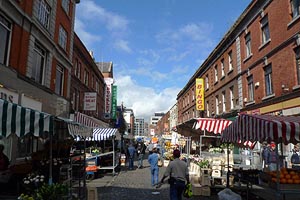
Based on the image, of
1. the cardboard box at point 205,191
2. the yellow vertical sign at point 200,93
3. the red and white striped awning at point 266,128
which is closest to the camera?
the red and white striped awning at point 266,128

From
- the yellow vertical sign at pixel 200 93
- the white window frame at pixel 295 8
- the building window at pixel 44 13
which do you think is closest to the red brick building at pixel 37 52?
the building window at pixel 44 13

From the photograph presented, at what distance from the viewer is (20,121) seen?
5.52 metres

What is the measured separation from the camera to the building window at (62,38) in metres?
19.9

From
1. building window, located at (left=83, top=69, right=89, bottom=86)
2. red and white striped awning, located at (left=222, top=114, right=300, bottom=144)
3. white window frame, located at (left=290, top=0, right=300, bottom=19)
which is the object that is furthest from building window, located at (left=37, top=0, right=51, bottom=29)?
white window frame, located at (left=290, top=0, right=300, bottom=19)

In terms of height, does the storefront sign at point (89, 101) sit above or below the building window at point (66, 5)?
below

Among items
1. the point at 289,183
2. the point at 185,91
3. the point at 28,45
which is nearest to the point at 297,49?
the point at 289,183

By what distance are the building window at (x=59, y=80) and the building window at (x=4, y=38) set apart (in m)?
6.61

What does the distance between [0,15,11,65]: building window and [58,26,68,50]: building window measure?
6551 millimetres

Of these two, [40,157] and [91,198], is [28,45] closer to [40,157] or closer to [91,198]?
[40,157]

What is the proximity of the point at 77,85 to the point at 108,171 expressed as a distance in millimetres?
10759

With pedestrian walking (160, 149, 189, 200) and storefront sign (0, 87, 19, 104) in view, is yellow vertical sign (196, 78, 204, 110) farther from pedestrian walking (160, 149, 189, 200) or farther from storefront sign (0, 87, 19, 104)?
A: pedestrian walking (160, 149, 189, 200)

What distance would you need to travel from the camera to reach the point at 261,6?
18484 mm

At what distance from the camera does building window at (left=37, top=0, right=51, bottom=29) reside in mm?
16153

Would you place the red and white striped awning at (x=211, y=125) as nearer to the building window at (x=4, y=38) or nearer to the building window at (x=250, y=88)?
the building window at (x=250, y=88)
